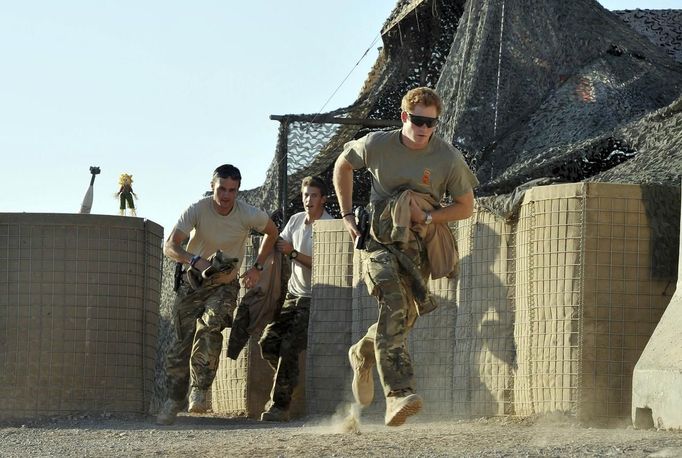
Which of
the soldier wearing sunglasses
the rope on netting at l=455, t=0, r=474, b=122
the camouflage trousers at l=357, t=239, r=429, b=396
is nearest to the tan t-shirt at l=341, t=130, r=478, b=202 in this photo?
the soldier wearing sunglasses

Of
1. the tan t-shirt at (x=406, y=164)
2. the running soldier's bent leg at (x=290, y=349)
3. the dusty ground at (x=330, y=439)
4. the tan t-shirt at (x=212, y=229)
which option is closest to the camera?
the dusty ground at (x=330, y=439)

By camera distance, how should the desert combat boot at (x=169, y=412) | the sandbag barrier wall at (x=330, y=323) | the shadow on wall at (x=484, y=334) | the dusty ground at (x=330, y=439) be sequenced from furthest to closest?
Answer: the sandbag barrier wall at (x=330, y=323), the desert combat boot at (x=169, y=412), the shadow on wall at (x=484, y=334), the dusty ground at (x=330, y=439)

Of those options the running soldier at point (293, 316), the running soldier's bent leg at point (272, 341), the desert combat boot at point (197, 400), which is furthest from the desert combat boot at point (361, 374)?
the running soldier's bent leg at point (272, 341)

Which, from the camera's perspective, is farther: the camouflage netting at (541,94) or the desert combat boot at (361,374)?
the camouflage netting at (541,94)

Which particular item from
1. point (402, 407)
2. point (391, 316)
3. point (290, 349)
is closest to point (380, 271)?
point (391, 316)

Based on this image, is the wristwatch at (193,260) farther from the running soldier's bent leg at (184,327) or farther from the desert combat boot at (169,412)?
the desert combat boot at (169,412)

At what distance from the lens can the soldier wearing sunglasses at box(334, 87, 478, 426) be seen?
8.12 meters

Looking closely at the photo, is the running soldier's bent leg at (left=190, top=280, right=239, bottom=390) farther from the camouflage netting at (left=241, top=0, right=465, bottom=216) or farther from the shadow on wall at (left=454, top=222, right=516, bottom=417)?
the camouflage netting at (left=241, top=0, right=465, bottom=216)

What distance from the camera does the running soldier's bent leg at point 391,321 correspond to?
7.98 metres

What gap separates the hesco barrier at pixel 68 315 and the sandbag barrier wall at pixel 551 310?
8.37ft

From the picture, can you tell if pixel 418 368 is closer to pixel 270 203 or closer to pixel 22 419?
pixel 22 419

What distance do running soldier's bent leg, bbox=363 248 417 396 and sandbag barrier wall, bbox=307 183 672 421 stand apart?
127 centimetres

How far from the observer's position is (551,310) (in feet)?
30.1

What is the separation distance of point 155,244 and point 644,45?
4.98 metres
